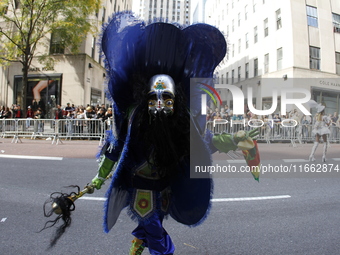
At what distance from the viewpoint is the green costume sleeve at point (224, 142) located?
184cm

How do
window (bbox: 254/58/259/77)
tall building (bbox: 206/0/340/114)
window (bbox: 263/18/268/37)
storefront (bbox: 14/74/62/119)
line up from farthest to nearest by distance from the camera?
window (bbox: 254/58/259/77)
window (bbox: 263/18/268/37)
tall building (bbox: 206/0/340/114)
storefront (bbox: 14/74/62/119)

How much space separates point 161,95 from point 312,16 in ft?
79.9

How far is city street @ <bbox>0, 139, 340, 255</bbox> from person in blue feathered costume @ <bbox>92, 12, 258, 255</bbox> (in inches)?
34.2

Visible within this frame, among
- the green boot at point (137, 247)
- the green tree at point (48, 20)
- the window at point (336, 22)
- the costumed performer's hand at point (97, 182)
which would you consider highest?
the window at point (336, 22)

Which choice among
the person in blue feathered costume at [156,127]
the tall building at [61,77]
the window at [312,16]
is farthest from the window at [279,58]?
the person in blue feathered costume at [156,127]

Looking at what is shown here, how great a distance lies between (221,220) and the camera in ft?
10.8

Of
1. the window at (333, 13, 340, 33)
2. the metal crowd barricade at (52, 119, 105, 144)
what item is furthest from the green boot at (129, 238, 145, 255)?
the window at (333, 13, 340, 33)

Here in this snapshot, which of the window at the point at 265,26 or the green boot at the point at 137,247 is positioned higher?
the window at the point at 265,26

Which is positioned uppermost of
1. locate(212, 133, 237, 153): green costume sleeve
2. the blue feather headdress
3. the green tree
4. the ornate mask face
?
the green tree

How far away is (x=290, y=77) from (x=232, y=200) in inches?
721

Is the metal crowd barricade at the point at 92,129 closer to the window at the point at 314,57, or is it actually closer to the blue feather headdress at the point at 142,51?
the blue feather headdress at the point at 142,51

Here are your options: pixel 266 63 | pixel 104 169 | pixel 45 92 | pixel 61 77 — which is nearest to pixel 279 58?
pixel 266 63

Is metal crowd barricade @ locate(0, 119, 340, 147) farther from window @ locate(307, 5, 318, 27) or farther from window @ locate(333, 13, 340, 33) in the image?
window @ locate(333, 13, 340, 33)

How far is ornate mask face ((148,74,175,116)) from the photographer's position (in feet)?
5.57
